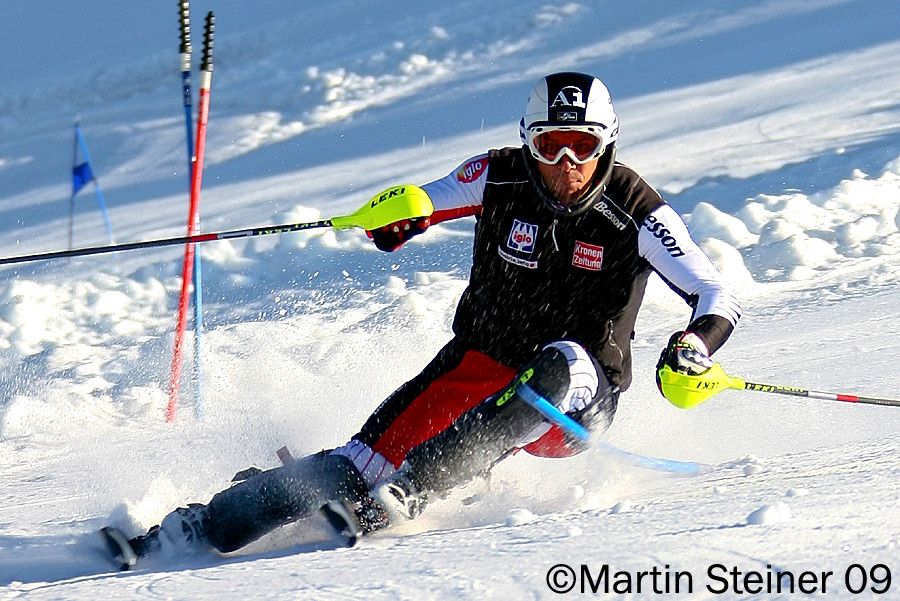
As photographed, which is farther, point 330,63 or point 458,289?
point 330,63

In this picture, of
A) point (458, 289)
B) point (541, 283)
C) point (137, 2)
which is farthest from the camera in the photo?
point (137, 2)

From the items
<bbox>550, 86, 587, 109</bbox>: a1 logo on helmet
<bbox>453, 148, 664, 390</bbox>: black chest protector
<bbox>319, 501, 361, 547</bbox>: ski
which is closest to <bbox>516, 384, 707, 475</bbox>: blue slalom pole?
<bbox>453, 148, 664, 390</bbox>: black chest protector

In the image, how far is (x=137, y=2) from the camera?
13047 millimetres

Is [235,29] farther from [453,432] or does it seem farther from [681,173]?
[453,432]

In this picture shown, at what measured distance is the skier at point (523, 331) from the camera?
3018 mm

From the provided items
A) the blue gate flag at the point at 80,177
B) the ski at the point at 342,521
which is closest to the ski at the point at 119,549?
the ski at the point at 342,521

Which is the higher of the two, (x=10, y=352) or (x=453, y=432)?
(x=10, y=352)

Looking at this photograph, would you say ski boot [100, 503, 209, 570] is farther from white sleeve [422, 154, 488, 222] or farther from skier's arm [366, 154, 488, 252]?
white sleeve [422, 154, 488, 222]

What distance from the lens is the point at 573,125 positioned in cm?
323

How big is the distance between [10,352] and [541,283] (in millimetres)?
3415

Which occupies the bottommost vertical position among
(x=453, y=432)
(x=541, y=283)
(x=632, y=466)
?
(x=632, y=466)

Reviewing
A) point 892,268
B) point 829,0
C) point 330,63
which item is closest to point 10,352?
point 892,268

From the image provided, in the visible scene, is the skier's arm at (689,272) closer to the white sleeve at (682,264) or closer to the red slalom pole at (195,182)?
the white sleeve at (682,264)

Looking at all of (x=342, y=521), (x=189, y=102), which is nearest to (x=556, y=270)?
(x=342, y=521)
